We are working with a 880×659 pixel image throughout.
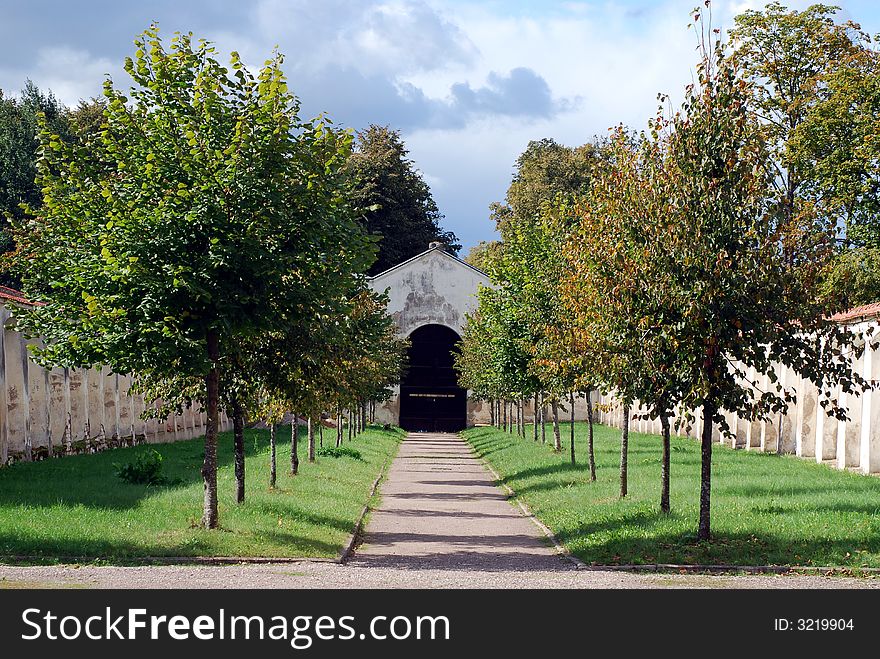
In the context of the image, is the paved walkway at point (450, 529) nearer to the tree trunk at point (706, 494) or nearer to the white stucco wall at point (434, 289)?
the tree trunk at point (706, 494)

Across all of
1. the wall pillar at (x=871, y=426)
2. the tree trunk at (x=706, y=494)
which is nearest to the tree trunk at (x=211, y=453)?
the tree trunk at (x=706, y=494)

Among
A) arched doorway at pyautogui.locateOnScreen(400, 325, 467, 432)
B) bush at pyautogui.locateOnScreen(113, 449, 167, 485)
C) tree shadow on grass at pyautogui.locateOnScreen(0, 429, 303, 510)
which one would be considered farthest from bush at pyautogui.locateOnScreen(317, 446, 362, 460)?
arched doorway at pyautogui.locateOnScreen(400, 325, 467, 432)

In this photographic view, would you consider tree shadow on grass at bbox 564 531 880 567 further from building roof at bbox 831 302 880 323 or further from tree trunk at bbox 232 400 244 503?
building roof at bbox 831 302 880 323

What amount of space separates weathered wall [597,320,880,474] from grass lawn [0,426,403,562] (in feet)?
21.3

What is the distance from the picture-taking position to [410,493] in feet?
86.2

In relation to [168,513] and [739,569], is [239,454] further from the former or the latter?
[739,569]

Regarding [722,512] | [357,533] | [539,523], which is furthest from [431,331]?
[722,512]

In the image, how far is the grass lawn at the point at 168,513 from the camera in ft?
48.8

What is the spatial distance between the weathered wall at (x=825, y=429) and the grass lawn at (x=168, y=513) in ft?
21.3

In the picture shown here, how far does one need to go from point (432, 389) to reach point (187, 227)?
5398 cm

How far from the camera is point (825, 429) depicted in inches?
1133

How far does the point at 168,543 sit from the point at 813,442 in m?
20.8

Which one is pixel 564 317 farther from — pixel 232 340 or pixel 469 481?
pixel 469 481
